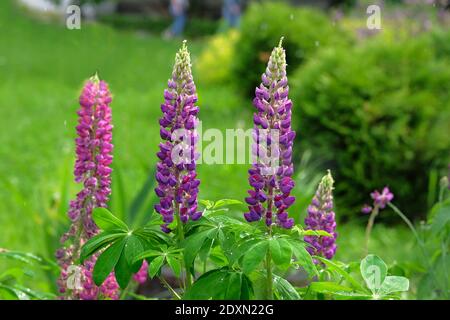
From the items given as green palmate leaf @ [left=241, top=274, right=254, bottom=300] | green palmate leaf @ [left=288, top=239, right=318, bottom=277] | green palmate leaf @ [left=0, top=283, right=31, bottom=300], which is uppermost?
green palmate leaf @ [left=288, top=239, right=318, bottom=277]

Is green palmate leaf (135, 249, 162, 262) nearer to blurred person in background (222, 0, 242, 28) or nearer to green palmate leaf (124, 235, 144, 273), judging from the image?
green palmate leaf (124, 235, 144, 273)

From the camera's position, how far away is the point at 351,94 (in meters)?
6.53

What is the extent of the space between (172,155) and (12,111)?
9.88 m

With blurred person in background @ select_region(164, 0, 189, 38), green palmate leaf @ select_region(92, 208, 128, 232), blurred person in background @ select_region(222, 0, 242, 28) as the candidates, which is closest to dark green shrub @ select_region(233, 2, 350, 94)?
blurred person in background @ select_region(222, 0, 242, 28)

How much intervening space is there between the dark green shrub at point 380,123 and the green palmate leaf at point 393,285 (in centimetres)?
456

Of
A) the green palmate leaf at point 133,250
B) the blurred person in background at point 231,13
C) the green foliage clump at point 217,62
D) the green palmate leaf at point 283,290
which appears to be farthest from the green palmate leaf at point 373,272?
the blurred person in background at point 231,13

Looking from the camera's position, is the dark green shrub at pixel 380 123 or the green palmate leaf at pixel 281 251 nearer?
the green palmate leaf at pixel 281 251

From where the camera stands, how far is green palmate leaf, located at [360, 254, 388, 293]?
1.71 m

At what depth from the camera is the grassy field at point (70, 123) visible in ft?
17.7

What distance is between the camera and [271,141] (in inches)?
63.8

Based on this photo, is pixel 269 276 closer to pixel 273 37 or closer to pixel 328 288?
pixel 328 288

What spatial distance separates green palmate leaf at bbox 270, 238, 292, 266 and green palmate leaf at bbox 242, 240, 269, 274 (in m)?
0.02

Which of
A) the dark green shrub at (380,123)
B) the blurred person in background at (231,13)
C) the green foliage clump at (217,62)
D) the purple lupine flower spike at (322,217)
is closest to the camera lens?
the purple lupine flower spike at (322,217)

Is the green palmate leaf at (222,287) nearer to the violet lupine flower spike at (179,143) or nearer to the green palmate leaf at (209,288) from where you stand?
the green palmate leaf at (209,288)
